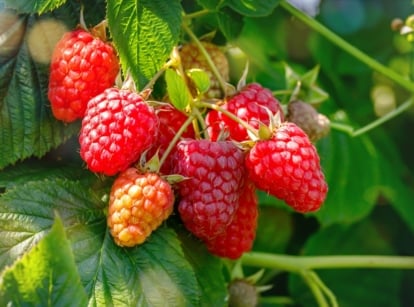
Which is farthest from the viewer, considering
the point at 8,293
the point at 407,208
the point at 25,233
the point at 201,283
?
the point at 407,208

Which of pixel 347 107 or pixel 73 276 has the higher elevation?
pixel 73 276

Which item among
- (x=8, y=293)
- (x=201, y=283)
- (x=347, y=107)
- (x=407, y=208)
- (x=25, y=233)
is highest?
(x=8, y=293)

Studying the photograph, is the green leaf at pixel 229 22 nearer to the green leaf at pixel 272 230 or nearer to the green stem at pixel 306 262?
the green stem at pixel 306 262

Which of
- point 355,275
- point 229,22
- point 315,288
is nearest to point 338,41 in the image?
point 229,22

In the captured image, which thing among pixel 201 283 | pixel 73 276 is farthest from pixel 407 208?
pixel 73 276

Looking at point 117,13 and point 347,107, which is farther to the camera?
point 347,107

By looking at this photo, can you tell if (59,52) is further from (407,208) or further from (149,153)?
(407,208)

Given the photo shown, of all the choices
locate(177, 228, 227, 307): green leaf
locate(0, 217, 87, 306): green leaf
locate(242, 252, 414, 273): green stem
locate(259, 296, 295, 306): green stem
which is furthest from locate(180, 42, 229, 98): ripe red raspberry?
locate(259, 296, 295, 306): green stem

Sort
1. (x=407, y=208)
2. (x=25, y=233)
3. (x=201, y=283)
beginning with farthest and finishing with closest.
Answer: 1. (x=407, y=208)
2. (x=201, y=283)
3. (x=25, y=233)
